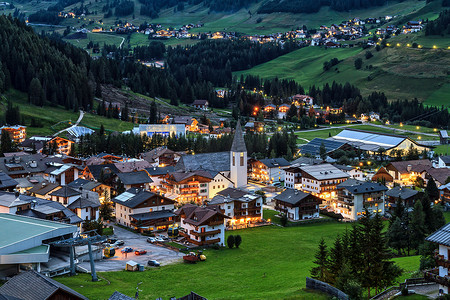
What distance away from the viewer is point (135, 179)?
89.9m

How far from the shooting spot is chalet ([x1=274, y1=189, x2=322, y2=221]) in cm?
8106

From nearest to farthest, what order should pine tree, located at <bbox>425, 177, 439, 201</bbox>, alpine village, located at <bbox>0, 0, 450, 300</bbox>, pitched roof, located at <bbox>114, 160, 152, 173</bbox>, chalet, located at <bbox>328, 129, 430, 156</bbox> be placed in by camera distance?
alpine village, located at <bbox>0, 0, 450, 300</bbox> < pine tree, located at <bbox>425, 177, 439, 201</bbox> < pitched roof, located at <bbox>114, 160, 152, 173</bbox> < chalet, located at <bbox>328, 129, 430, 156</bbox>

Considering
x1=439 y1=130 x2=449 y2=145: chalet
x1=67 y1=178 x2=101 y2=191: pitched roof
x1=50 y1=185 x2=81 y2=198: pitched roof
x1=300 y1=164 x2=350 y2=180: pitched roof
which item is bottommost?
x1=439 y1=130 x2=449 y2=145: chalet

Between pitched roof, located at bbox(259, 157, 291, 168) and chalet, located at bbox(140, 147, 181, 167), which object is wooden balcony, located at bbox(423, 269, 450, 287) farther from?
chalet, located at bbox(140, 147, 181, 167)

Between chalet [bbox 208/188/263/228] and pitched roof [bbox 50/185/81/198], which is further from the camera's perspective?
chalet [bbox 208/188/263/228]

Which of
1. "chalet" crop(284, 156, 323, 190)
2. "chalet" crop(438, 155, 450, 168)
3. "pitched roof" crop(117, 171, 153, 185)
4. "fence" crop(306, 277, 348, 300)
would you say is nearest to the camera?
"fence" crop(306, 277, 348, 300)

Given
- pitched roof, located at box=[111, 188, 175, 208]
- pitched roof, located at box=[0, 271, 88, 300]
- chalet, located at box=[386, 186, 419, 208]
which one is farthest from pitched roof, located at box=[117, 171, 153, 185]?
pitched roof, located at box=[0, 271, 88, 300]

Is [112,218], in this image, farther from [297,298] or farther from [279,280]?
[297,298]

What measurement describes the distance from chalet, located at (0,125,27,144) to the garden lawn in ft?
235

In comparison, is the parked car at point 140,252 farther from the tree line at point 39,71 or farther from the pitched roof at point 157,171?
the tree line at point 39,71

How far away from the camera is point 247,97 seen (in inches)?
7790

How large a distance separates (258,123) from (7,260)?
431 ft

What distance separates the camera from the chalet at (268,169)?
10769cm

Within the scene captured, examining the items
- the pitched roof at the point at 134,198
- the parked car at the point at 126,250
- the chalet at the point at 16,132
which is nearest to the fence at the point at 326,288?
the parked car at the point at 126,250
